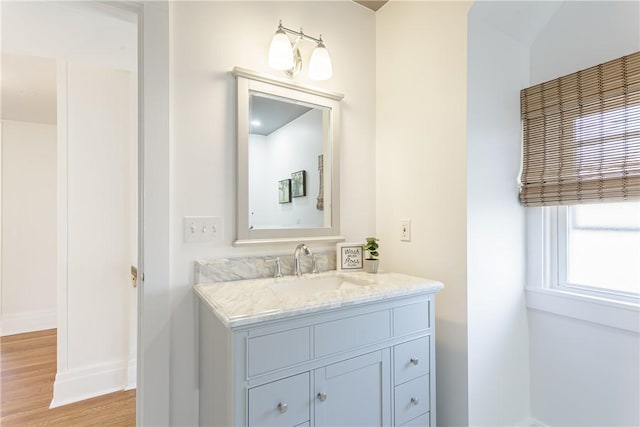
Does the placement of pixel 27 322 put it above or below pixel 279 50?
below

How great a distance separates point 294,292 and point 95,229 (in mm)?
1700

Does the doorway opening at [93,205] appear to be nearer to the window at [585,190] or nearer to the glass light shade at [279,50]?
the glass light shade at [279,50]

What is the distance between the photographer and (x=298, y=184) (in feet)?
5.65

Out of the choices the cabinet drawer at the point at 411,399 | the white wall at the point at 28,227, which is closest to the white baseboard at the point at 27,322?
the white wall at the point at 28,227

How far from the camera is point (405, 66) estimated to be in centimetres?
178

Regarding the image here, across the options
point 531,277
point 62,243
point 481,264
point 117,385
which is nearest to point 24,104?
point 62,243

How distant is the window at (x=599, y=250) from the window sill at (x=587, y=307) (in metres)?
0.06

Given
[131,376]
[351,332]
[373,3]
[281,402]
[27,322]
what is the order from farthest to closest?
1. [27,322]
2. [131,376]
3. [373,3]
4. [351,332]
5. [281,402]

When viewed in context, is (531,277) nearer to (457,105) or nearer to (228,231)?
(457,105)

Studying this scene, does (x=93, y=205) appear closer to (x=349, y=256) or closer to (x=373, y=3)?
(x=349, y=256)

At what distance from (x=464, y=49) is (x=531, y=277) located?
1.24 m

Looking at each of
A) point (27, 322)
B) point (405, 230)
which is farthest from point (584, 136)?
point (27, 322)

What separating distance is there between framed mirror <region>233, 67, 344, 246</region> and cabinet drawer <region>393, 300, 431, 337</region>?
1.93 feet

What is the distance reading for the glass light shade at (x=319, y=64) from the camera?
163 cm
